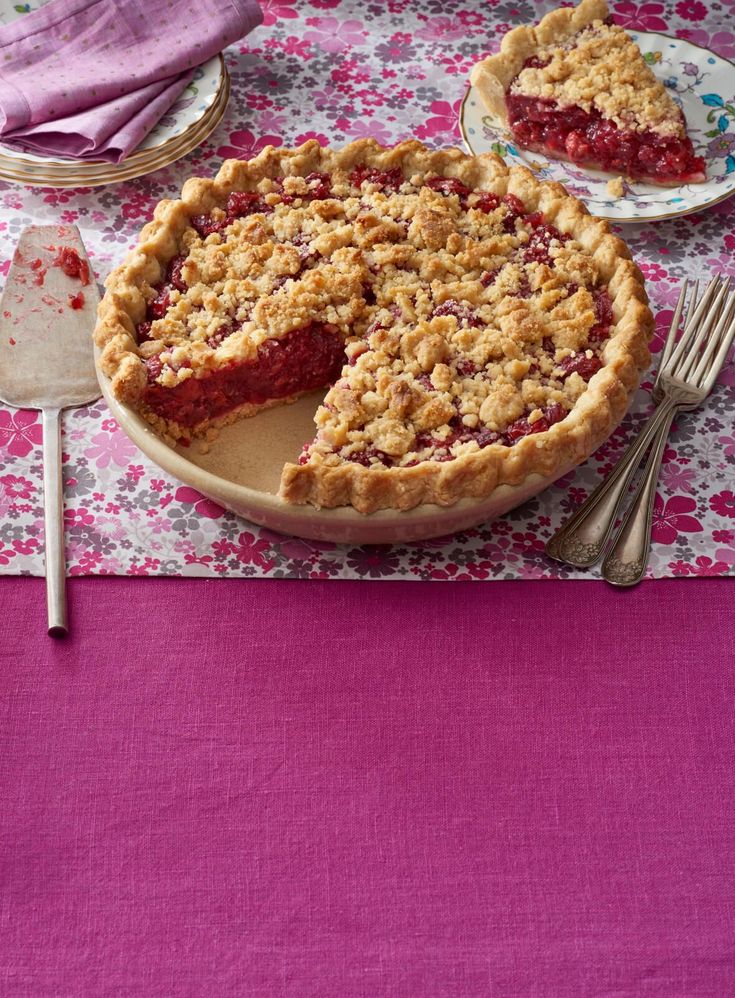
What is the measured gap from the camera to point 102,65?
12.0 feet

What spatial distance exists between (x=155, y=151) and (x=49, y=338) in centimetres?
82

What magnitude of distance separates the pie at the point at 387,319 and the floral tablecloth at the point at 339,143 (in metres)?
0.24

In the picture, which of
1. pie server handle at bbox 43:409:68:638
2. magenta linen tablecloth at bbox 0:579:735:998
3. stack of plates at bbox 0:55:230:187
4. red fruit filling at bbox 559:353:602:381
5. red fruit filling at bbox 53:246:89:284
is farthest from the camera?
stack of plates at bbox 0:55:230:187

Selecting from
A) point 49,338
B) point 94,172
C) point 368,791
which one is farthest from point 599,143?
point 368,791

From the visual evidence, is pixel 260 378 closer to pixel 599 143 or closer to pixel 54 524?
Answer: pixel 54 524

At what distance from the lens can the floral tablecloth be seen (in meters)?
2.74

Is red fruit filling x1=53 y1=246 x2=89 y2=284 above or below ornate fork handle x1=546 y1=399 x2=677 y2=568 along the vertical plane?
above

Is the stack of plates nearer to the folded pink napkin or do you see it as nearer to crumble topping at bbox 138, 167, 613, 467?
the folded pink napkin

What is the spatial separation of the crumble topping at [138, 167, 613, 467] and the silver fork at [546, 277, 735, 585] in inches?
10.0

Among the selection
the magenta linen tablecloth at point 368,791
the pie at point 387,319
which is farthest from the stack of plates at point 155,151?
the magenta linen tablecloth at point 368,791

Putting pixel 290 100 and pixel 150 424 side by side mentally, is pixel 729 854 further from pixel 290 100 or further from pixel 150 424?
pixel 290 100

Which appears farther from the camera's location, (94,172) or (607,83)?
(607,83)

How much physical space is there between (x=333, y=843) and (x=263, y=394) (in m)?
1.22

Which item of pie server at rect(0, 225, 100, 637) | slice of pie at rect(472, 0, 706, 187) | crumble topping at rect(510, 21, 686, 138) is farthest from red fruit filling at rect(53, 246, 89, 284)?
crumble topping at rect(510, 21, 686, 138)
